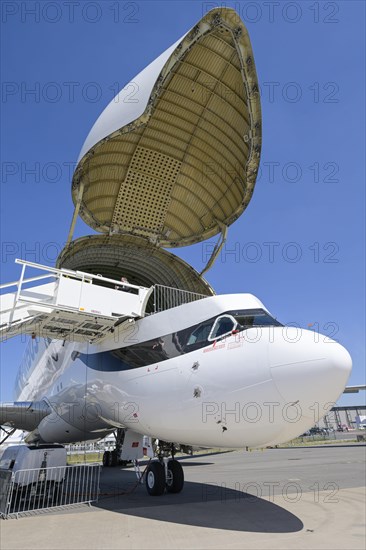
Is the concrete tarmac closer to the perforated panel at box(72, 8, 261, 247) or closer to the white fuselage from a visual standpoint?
the white fuselage

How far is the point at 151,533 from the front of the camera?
6.54m

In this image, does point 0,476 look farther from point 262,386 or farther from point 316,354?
point 316,354

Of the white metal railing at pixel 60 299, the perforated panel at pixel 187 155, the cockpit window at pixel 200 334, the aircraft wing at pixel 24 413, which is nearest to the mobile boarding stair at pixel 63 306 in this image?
the white metal railing at pixel 60 299

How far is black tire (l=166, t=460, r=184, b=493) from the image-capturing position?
9.92m

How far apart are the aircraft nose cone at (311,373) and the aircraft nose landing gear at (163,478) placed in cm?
476

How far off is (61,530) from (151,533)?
5.35 feet

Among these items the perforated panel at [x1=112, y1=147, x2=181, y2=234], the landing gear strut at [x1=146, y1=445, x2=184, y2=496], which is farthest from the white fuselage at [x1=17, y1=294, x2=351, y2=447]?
the perforated panel at [x1=112, y1=147, x2=181, y2=234]

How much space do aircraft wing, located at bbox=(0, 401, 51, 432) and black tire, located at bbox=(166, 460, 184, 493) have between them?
713 centimetres

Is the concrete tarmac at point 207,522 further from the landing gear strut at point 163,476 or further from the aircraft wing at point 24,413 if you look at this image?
the aircraft wing at point 24,413

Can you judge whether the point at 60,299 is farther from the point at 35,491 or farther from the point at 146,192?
the point at 146,192

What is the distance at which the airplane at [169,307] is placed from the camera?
6.93m

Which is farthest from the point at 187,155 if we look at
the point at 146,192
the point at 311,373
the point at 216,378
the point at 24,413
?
the point at 24,413

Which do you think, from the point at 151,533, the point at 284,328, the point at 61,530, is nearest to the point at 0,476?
the point at 61,530

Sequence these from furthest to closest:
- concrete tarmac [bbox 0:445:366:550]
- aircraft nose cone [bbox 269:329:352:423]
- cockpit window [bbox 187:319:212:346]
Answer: cockpit window [bbox 187:319:212:346] < aircraft nose cone [bbox 269:329:352:423] < concrete tarmac [bbox 0:445:366:550]
